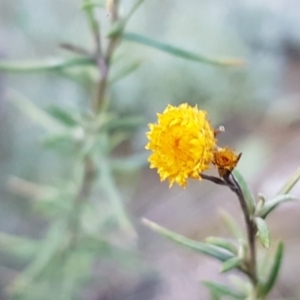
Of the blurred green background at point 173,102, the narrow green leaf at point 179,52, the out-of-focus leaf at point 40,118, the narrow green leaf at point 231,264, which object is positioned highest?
the blurred green background at point 173,102

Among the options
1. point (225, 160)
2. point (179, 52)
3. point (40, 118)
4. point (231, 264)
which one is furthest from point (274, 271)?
point (40, 118)

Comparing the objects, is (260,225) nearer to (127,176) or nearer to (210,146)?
(210,146)

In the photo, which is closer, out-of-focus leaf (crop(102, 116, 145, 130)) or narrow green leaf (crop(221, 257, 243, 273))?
narrow green leaf (crop(221, 257, 243, 273))

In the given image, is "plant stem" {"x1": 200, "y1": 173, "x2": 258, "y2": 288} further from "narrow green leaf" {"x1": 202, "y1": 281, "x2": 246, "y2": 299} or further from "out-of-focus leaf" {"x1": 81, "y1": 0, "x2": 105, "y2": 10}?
"out-of-focus leaf" {"x1": 81, "y1": 0, "x2": 105, "y2": 10}

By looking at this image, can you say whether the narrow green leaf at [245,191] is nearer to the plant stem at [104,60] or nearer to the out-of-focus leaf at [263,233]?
the out-of-focus leaf at [263,233]

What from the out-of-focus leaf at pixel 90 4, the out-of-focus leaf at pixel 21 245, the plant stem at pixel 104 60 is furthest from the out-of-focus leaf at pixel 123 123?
the out-of-focus leaf at pixel 21 245

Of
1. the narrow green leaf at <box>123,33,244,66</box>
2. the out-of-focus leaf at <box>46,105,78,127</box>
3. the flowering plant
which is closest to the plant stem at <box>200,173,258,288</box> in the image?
the flowering plant

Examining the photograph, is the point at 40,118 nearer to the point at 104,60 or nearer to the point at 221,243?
the point at 104,60

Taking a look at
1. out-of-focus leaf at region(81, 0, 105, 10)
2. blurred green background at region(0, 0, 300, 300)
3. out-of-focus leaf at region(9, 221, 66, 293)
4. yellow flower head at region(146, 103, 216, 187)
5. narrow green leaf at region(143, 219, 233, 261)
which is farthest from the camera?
blurred green background at region(0, 0, 300, 300)
